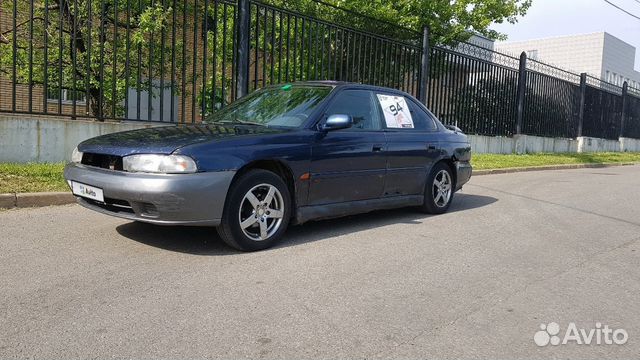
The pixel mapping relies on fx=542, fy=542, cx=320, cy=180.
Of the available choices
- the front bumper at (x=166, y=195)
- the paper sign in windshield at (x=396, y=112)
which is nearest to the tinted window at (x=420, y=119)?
the paper sign in windshield at (x=396, y=112)

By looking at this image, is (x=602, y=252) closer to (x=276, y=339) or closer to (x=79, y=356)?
(x=276, y=339)

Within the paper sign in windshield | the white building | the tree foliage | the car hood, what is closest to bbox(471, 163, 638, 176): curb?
the tree foliage

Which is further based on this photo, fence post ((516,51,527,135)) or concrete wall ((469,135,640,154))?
fence post ((516,51,527,135))

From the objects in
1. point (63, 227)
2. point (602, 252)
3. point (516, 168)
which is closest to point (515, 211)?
point (602, 252)

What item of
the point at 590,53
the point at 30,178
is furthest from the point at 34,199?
the point at 590,53

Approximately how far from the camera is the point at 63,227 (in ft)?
17.4

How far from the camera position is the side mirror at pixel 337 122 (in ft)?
16.8

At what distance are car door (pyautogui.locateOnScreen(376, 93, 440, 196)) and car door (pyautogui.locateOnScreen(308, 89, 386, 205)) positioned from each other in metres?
0.17

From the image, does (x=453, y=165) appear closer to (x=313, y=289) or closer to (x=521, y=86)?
(x=313, y=289)

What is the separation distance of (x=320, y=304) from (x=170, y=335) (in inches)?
39.5

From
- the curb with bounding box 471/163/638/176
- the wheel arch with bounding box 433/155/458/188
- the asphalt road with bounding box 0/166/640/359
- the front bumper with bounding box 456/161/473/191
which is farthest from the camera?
the curb with bounding box 471/163/638/176

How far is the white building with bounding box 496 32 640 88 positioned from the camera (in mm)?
54219

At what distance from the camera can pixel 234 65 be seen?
395 inches

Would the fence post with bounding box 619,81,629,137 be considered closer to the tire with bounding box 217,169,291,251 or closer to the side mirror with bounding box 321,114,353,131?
the side mirror with bounding box 321,114,353,131
